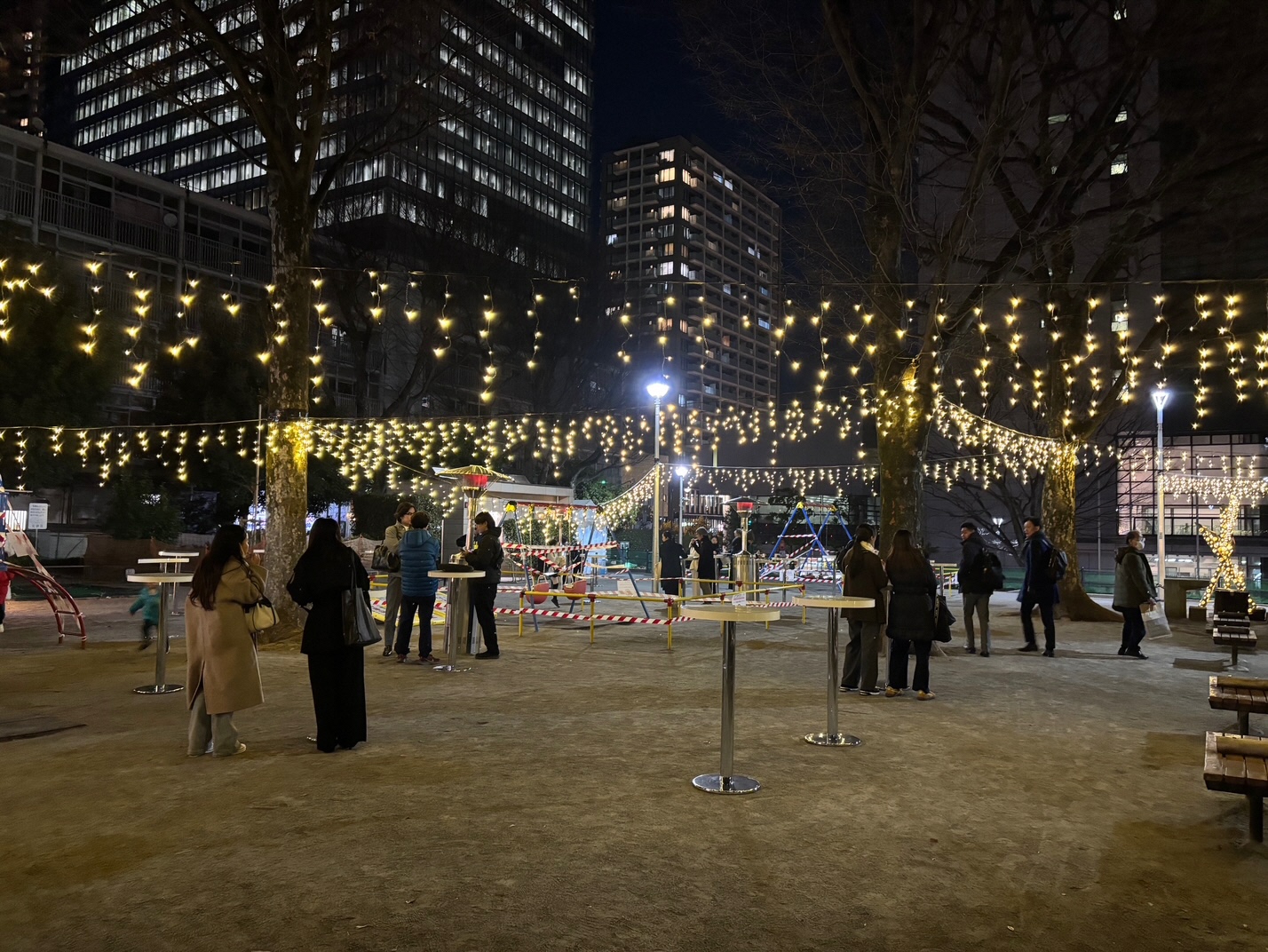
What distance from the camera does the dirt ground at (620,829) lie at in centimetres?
291

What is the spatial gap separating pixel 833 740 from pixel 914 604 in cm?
187

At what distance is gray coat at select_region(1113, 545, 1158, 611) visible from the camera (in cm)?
960

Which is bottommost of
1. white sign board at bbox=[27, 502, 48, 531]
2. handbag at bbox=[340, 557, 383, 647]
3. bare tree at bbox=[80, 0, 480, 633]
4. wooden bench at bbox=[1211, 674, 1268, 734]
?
wooden bench at bbox=[1211, 674, 1268, 734]

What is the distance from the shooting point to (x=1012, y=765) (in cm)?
507

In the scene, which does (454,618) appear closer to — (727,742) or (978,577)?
(727,742)

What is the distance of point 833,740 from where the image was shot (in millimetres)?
5531

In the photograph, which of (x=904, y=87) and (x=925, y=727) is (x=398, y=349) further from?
(x=925, y=727)

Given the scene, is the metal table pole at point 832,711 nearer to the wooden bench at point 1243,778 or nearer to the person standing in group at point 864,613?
the person standing in group at point 864,613

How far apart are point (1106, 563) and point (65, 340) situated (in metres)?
29.0

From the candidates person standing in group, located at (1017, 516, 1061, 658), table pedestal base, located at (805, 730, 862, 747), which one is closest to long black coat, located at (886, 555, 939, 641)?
table pedestal base, located at (805, 730, 862, 747)

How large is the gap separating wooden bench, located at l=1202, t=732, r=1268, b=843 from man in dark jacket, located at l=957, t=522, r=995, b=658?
19.2 feet

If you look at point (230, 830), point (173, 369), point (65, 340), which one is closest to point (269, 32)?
point (230, 830)

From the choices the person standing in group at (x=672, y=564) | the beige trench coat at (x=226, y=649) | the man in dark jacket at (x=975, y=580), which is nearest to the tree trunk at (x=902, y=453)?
the man in dark jacket at (x=975, y=580)

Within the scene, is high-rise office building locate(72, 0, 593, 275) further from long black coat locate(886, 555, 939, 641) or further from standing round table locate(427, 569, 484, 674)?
long black coat locate(886, 555, 939, 641)
